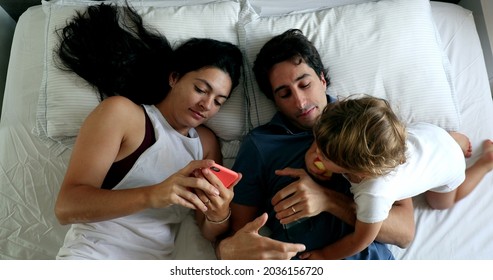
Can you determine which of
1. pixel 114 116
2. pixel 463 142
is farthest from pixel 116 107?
pixel 463 142

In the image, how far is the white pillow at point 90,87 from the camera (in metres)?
1.41

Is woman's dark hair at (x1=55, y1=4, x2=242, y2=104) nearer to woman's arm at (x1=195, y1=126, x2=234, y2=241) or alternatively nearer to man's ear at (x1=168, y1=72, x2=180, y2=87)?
man's ear at (x1=168, y1=72, x2=180, y2=87)

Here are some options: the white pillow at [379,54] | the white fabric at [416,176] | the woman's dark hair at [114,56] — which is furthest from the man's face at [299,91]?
the woman's dark hair at [114,56]

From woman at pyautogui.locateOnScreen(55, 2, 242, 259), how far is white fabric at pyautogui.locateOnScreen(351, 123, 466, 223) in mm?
373

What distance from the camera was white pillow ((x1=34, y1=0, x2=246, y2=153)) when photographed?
1413 millimetres

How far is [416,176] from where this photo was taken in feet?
3.78

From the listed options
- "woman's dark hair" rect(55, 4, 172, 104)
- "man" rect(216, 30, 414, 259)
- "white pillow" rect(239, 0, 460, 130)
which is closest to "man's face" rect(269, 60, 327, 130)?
"man" rect(216, 30, 414, 259)

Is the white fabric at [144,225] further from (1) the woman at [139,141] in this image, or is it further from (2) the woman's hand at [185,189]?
(2) the woman's hand at [185,189]

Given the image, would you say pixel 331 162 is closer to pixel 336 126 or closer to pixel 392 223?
pixel 336 126

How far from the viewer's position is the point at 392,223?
119 cm
